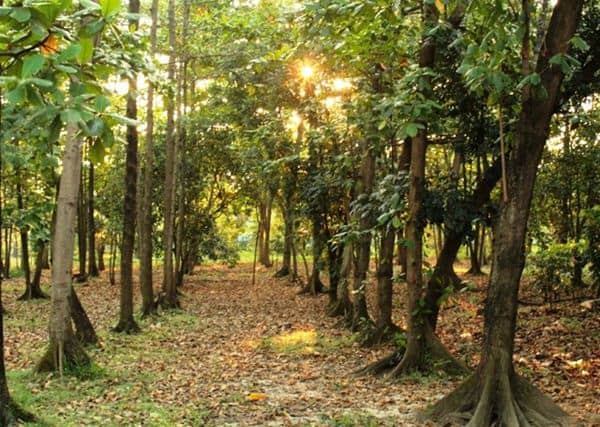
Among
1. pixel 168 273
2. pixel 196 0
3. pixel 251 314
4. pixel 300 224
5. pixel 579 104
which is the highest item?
pixel 196 0

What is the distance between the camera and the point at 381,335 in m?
11.4

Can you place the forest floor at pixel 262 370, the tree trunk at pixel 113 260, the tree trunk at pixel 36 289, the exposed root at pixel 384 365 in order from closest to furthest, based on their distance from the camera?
the forest floor at pixel 262 370 → the exposed root at pixel 384 365 → the tree trunk at pixel 36 289 → the tree trunk at pixel 113 260

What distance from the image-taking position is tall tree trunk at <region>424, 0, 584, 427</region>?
6033 millimetres

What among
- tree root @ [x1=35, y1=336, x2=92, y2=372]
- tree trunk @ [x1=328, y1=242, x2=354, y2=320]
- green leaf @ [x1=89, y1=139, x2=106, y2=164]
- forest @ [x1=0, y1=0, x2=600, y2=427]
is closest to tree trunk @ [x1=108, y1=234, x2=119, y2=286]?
forest @ [x1=0, y1=0, x2=600, y2=427]

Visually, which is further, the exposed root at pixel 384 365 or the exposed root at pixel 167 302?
the exposed root at pixel 167 302

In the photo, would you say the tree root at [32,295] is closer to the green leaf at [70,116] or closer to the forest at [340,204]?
the forest at [340,204]

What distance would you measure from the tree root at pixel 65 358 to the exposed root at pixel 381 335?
5.14 m

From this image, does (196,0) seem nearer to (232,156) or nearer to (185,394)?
(232,156)

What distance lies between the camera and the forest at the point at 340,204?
17.8 ft

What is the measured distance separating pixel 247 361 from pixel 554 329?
595 cm

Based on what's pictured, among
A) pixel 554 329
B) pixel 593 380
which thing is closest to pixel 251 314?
pixel 554 329

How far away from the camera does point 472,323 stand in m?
13.3

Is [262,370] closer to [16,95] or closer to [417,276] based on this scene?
[417,276]

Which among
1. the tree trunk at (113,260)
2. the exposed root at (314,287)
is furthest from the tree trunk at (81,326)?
the tree trunk at (113,260)
